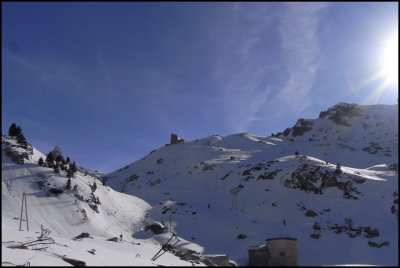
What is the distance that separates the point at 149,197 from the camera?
4131 inches

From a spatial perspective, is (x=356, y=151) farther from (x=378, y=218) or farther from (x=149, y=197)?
(x=378, y=218)

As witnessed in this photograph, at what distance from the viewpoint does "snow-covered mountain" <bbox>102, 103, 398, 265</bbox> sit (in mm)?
64463

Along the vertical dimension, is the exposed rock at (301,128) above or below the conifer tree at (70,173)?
above

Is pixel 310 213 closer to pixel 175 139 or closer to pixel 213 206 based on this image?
pixel 213 206

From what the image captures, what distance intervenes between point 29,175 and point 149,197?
36.8 m

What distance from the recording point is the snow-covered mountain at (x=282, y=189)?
6446 cm

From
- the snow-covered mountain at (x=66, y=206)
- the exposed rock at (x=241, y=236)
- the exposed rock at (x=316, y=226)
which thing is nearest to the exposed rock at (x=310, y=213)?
the exposed rock at (x=316, y=226)

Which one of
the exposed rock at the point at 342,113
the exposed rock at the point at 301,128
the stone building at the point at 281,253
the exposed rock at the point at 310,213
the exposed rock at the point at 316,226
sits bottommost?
the stone building at the point at 281,253

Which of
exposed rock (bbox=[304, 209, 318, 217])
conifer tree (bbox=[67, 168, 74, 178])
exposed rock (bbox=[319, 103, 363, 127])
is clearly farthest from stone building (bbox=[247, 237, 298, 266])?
exposed rock (bbox=[319, 103, 363, 127])

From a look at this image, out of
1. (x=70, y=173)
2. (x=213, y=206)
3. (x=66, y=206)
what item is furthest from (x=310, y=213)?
(x=70, y=173)

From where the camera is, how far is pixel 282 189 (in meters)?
92.8

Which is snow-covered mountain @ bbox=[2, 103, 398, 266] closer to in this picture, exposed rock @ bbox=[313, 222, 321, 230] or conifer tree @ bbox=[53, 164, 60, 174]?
exposed rock @ bbox=[313, 222, 321, 230]

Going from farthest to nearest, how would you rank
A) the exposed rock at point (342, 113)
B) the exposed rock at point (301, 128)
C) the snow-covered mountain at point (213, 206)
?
the exposed rock at point (342, 113)
the exposed rock at point (301, 128)
the snow-covered mountain at point (213, 206)

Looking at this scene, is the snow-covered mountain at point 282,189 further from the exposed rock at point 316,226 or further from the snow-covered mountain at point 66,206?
the snow-covered mountain at point 66,206
